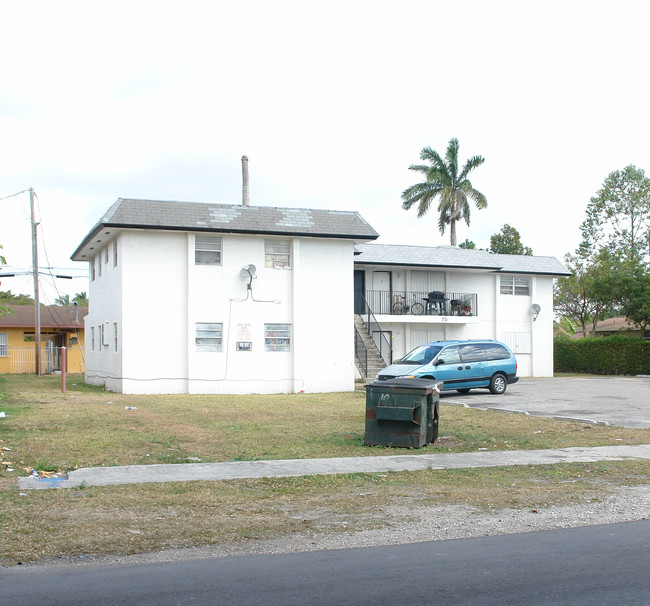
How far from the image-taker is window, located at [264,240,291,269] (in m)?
25.5

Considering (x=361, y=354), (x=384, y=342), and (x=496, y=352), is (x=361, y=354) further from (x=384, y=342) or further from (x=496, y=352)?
(x=496, y=352)

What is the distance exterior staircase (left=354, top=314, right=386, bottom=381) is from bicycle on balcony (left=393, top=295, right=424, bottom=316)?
8.48ft

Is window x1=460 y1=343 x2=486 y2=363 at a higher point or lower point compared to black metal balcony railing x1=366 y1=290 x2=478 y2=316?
lower

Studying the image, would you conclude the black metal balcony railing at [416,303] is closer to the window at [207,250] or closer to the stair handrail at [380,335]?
the stair handrail at [380,335]

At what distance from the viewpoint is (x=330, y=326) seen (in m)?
26.0

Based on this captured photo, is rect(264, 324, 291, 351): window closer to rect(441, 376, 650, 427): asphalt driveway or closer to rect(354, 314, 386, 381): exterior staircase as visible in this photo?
rect(354, 314, 386, 381): exterior staircase

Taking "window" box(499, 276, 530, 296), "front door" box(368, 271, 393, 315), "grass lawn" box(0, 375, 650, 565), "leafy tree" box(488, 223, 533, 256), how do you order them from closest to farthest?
"grass lawn" box(0, 375, 650, 565)
"front door" box(368, 271, 393, 315)
"window" box(499, 276, 530, 296)
"leafy tree" box(488, 223, 533, 256)

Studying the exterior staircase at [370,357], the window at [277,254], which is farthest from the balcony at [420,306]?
the window at [277,254]

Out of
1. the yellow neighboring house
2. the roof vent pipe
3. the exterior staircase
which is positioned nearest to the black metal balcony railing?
the exterior staircase

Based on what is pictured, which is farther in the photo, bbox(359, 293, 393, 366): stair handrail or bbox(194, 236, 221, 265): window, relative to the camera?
bbox(359, 293, 393, 366): stair handrail

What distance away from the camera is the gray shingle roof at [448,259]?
114ft

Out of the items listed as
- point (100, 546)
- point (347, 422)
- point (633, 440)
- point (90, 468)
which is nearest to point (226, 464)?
point (90, 468)

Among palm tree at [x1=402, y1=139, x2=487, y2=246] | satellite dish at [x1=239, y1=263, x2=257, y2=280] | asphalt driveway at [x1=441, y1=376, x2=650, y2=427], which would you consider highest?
palm tree at [x1=402, y1=139, x2=487, y2=246]

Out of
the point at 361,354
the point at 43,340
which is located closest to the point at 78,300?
the point at 43,340
